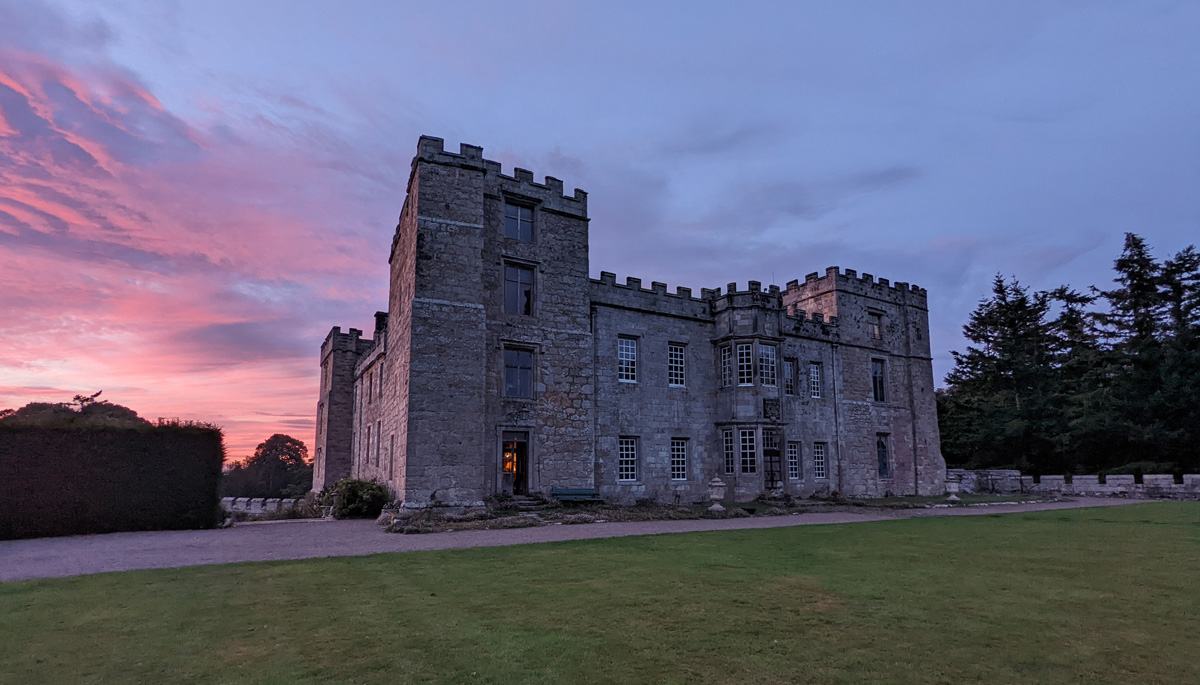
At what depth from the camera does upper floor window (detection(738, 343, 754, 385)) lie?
27.4m

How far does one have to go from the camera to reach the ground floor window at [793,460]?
29062 mm

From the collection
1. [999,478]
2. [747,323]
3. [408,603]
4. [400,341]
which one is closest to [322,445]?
[400,341]

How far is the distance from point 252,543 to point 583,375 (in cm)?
1262

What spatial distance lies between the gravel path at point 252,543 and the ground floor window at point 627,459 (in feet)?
20.5

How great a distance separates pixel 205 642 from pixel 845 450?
30309mm

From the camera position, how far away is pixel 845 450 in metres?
31.2

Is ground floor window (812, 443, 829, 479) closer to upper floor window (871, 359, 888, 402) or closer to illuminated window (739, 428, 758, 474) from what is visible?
illuminated window (739, 428, 758, 474)

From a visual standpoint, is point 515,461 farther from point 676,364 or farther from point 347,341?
point 347,341

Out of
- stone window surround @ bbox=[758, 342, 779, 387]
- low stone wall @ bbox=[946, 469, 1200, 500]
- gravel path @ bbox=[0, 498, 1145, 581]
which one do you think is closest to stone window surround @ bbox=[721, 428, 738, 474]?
stone window surround @ bbox=[758, 342, 779, 387]

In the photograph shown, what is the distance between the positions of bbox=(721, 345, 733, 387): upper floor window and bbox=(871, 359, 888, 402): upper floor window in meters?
10.9

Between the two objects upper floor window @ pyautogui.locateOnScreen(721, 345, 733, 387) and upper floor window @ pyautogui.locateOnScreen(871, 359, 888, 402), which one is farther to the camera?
upper floor window @ pyautogui.locateOnScreen(871, 359, 888, 402)

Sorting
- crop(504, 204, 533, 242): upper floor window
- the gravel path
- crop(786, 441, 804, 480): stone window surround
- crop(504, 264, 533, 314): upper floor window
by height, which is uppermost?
crop(504, 204, 533, 242): upper floor window

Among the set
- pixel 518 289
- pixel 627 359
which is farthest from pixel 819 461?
pixel 518 289

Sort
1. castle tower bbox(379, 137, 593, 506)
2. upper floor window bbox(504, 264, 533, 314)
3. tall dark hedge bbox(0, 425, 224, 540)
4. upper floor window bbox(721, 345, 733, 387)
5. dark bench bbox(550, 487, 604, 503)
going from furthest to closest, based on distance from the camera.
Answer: upper floor window bbox(721, 345, 733, 387) → upper floor window bbox(504, 264, 533, 314) → dark bench bbox(550, 487, 604, 503) → castle tower bbox(379, 137, 593, 506) → tall dark hedge bbox(0, 425, 224, 540)
